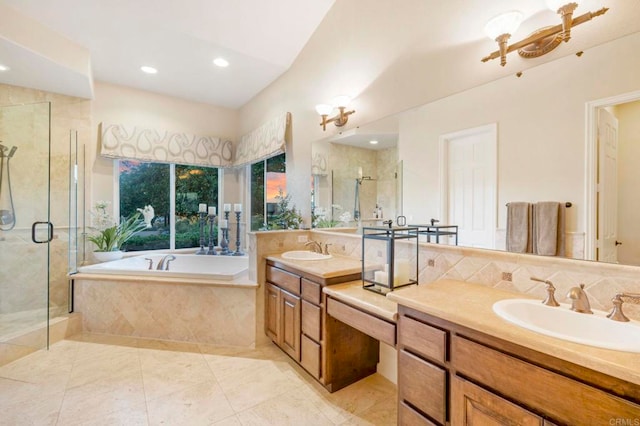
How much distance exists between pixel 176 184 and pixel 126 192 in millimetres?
649

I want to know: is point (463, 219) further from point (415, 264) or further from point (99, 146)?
point (99, 146)

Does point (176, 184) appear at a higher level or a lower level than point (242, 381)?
higher

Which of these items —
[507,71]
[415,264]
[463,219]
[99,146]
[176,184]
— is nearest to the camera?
[507,71]

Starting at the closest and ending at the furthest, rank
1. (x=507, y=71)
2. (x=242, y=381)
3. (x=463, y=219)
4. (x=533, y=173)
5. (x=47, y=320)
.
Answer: (x=533, y=173), (x=507, y=71), (x=463, y=219), (x=242, y=381), (x=47, y=320)

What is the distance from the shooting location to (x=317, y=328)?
206cm

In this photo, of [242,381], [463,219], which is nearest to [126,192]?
[242,381]

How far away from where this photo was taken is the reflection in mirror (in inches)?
88.7

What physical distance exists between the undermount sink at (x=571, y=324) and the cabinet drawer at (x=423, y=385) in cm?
39

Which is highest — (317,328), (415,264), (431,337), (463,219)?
(463,219)

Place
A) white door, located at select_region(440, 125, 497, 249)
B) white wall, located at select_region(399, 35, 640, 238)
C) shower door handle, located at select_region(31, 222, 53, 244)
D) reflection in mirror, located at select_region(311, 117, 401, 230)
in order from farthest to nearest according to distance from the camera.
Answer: shower door handle, located at select_region(31, 222, 53, 244), reflection in mirror, located at select_region(311, 117, 401, 230), white door, located at select_region(440, 125, 497, 249), white wall, located at select_region(399, 35, 640, 238)

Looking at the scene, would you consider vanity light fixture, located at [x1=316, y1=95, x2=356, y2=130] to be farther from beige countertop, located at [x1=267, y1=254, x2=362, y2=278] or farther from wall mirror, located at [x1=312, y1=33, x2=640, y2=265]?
beige countertop, located at [x1=267, y1=254, x2=362, y2=278]

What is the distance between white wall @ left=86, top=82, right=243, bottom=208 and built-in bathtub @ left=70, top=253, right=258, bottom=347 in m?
1.28

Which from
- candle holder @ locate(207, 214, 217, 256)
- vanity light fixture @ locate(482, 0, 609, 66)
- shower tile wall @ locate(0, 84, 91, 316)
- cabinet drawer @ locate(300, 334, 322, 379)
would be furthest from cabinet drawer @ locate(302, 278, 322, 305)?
shower tile wall @ locate(0, 84, 91, 316)

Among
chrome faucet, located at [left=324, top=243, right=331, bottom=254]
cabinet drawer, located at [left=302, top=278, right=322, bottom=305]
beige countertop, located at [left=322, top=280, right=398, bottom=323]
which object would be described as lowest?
cabinet drawer, located at [left=302, top=278, right=322, bottom=305]
